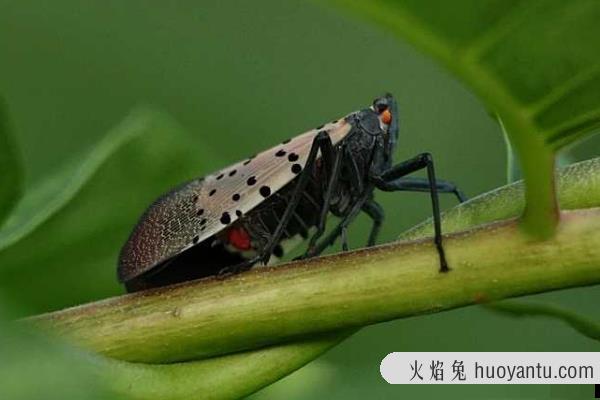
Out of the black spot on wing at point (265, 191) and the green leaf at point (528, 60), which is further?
the black spot on wing at point (265, 191)

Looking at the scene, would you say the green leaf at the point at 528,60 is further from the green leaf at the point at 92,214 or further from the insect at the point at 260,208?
the green leaf at the point at 92,214

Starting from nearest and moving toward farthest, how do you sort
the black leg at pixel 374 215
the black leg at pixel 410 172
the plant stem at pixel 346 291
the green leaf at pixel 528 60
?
the green leaf at pixel 528 60 → the plant stem at pixel 346 291 → the black leg at pixel 410 172 → the black leg at pixel 374 215

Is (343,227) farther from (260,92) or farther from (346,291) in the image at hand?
(260,92)

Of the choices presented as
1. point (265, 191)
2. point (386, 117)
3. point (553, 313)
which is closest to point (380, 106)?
point (386, 117)

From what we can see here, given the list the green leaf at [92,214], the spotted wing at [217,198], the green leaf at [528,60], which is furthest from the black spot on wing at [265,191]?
the green leaf at [528,60]

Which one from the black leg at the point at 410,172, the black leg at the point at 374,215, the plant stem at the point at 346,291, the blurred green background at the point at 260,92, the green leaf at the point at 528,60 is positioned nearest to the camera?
the green leaf at the point at 528,60

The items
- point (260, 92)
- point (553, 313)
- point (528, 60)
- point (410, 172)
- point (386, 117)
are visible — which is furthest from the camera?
point (260, 92)
